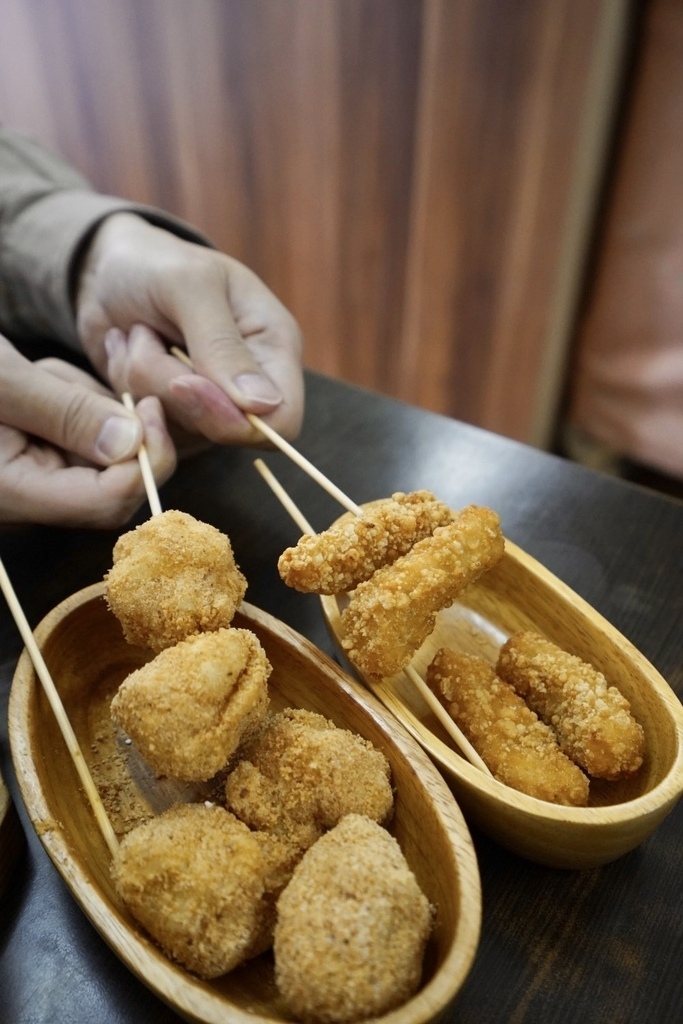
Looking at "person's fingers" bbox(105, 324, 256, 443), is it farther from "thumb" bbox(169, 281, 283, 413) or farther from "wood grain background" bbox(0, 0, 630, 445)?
"wood grain background" bbox(0, 0, 630, 445)

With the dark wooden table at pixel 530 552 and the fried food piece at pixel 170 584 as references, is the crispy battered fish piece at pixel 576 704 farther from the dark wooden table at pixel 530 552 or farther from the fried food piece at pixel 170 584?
the fried food piece at pixel 170 584

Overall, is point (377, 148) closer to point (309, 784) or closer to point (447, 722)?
point (447, 722)

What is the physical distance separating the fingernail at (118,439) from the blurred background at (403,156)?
7.46 ft

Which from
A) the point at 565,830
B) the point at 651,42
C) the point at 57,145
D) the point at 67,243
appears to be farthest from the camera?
the point at 57,145

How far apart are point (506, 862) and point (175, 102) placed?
382cm

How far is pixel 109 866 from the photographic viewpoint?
1.08 m

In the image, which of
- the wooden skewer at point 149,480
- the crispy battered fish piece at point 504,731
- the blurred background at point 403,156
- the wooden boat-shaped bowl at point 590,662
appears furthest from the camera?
the blurred background at point 403,156

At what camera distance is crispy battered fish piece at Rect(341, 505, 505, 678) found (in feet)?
3.98

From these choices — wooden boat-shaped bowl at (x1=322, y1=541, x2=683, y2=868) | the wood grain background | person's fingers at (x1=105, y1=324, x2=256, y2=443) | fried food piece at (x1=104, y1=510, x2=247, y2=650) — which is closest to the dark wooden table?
wooden boat-shaped bowl at (x1=322, y1=541, x2=683, y2=868)

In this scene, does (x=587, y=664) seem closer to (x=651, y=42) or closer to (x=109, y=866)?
(x=109, y=866)

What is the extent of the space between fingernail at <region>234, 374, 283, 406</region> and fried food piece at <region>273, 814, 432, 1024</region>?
39.2 inches

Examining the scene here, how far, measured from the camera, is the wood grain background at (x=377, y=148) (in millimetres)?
2955

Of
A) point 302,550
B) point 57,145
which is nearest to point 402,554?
point 302,550

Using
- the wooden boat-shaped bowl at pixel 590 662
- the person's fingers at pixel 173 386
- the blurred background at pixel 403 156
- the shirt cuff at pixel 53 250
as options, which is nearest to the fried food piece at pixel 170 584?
the wooden boat-shaped bowl at pixel 590 662
